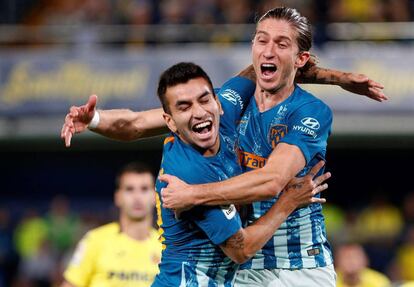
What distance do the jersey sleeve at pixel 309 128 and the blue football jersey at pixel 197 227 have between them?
33 centimetres

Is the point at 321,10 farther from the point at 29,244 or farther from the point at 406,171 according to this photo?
the point at 29,244

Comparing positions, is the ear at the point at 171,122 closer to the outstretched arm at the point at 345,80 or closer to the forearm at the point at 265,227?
the forearm at the point at 265,227

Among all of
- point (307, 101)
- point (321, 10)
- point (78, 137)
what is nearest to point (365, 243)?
point (321, 10)

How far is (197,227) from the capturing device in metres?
5.04

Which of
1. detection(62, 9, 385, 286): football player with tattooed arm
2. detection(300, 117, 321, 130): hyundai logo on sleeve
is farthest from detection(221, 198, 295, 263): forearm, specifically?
detection(300, 117, 321, 130): hyundai logo on sleeve

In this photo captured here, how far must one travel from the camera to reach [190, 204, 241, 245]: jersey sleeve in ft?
16.2

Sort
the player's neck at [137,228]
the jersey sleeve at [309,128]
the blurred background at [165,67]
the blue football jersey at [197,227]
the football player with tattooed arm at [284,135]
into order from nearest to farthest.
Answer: the blue football jersey at [197,227] → the jersey sleeve at [309,128] → the football player with tattooed arm at [284,135] → the player's neck at [137,228] → the blurred background at [165,67]

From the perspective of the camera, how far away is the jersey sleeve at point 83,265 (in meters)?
7.59

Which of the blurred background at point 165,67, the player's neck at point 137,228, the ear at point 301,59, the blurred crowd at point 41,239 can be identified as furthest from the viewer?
the blurred crowd at point 41,239

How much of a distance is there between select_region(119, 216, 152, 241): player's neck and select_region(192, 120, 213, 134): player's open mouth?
3075 millimetres

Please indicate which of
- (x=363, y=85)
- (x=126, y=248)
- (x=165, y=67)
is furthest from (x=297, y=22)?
Result: (x=165, y=67)

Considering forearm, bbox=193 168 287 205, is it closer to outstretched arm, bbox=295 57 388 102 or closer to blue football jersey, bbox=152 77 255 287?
blue football jersey, bbox=152 77 255 287

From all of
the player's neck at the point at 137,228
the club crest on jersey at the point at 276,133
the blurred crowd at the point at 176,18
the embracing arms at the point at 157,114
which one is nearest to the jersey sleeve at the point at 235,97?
the embracing arms at the point at 157,114

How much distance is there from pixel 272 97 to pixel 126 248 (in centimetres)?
272
